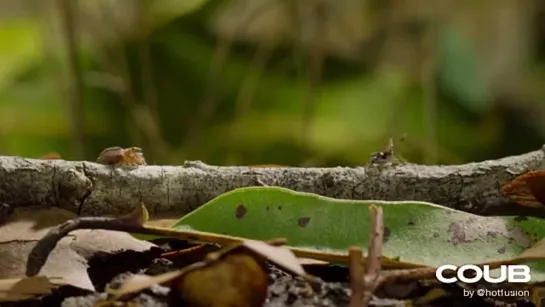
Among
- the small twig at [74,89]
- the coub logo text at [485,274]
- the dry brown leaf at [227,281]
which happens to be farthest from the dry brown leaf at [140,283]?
the small twig at [74,89]

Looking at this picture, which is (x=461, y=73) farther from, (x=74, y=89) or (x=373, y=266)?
(x=373, y=266)

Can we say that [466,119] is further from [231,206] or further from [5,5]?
[231,206]

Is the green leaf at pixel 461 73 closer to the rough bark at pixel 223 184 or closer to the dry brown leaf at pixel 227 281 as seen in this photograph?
the rough bark at pixel 223 184

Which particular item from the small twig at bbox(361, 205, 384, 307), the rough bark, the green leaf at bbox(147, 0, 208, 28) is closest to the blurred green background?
the green leaf at bbox(147, 0, 208, 28)

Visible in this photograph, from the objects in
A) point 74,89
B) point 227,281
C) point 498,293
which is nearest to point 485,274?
point 498,293

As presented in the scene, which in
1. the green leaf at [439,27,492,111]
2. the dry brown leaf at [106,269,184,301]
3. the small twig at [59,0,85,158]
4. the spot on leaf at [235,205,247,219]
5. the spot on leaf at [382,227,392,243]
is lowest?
the dry brown leaf at [106,269,184,301]

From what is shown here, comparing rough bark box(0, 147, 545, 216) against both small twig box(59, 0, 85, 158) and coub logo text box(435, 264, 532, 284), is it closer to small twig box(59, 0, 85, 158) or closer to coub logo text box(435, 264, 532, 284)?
coub logo text box(435, 264, 532, 284)
